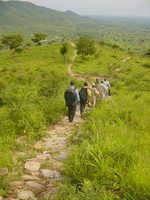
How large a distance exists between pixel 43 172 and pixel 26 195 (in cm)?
98

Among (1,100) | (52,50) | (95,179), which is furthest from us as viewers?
(52,50)

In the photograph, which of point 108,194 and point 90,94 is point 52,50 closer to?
point 90,94

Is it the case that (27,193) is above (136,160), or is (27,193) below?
below

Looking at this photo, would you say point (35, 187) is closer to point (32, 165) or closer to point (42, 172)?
point (42, 172)

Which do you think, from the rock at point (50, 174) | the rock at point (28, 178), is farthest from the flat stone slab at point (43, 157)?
the rock at point (28, 178)

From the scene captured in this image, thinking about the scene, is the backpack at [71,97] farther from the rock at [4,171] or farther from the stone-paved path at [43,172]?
the rock at [4,171]

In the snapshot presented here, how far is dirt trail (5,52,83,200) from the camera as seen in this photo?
4988 mm

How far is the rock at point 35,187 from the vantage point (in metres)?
5.10

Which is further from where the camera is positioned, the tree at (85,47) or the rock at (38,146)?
the tree at (85,47)

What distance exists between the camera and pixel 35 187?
518 centimetres

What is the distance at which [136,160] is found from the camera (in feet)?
17.6

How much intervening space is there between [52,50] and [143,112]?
50.9 metres

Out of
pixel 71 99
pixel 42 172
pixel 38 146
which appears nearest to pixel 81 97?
pixel 71 99

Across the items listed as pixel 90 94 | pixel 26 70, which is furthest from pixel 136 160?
pixel 26 70
